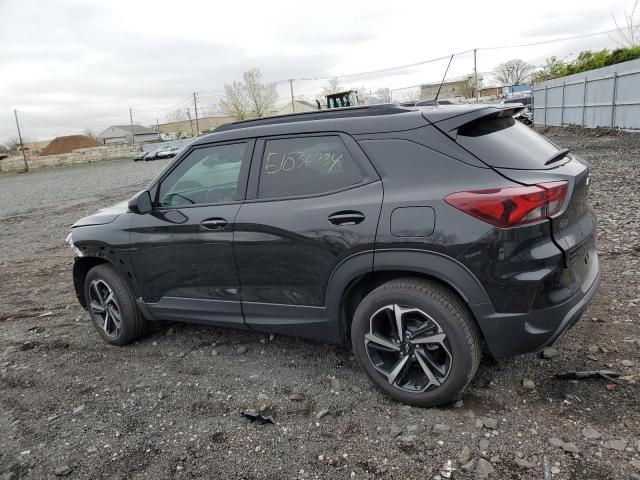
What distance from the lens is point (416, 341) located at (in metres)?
3.01

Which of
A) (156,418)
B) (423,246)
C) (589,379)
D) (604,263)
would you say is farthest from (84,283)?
(604,263)

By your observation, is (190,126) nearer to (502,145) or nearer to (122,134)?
(122,134)

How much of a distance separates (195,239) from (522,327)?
2295 millimetres

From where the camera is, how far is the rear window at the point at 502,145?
2875 mm

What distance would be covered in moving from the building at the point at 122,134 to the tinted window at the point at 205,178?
4304 inches

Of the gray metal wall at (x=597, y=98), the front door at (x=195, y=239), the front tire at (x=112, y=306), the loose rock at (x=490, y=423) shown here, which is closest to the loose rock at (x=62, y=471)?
the front door at (x=195, y=239)

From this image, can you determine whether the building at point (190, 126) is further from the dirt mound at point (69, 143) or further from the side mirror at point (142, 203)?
the side mirror at point (142, 203)

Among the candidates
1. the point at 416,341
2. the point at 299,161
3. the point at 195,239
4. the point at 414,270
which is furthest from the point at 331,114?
the point at 416,341

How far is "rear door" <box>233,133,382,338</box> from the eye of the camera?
3096 millimetres

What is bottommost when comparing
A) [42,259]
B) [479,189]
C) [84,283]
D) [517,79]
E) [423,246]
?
[42,259]

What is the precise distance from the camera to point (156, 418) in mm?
3375

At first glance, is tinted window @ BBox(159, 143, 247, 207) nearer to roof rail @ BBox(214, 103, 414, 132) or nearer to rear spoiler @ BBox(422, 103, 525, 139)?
roof rail @ BBox(214, 103, 414, 132)

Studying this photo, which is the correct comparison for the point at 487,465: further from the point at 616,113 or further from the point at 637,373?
the point at 616,113

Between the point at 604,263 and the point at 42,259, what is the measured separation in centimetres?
816
